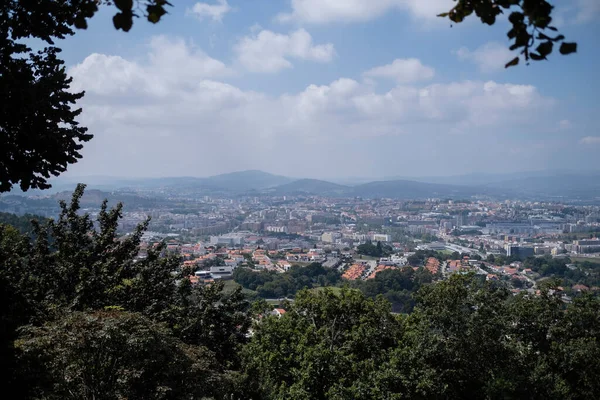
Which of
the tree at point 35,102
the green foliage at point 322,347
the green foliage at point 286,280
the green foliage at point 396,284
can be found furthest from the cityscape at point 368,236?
the tree at point 35,102

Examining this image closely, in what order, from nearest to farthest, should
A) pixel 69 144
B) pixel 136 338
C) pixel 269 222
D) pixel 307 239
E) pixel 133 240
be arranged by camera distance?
1. pixel 136 338
2. pixel 69 144
3. pixel 133 240
4. pixel 307 239
5. pixel 269 222

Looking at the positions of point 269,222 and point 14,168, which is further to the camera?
point 269,222

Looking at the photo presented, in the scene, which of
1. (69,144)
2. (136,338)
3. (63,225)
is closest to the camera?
(136,338)

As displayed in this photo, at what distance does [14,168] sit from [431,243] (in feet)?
189

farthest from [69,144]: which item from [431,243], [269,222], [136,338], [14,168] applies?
[269,222]

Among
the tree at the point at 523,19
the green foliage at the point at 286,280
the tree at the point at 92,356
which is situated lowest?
the green foliage at the point at 286,280

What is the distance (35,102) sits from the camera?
425 centimetres

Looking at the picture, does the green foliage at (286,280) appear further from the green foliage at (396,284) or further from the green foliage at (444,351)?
the green foliage at (444,351)

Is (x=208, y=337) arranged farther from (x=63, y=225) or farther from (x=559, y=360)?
(x=559, y=360)

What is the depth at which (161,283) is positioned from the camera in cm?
779

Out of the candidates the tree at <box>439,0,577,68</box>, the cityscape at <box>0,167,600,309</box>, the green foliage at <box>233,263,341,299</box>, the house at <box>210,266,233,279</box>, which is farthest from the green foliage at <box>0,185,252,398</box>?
the house at <box>210,266,233,279</box>

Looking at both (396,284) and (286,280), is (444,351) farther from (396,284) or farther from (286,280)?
(286,280)

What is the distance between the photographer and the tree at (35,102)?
13.6 ft

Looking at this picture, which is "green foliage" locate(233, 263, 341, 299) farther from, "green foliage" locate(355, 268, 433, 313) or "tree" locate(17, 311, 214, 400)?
"tree" locate(17, 311, 214, 400)
